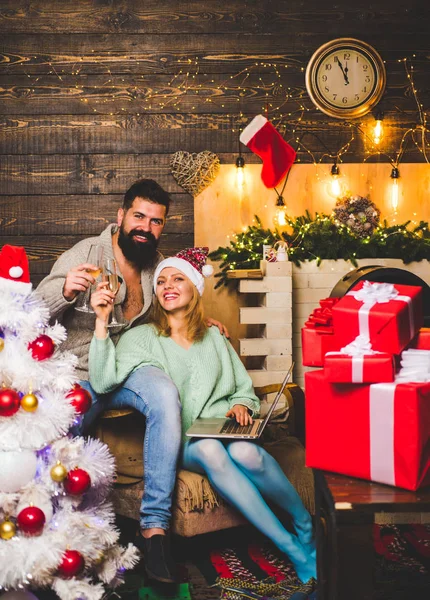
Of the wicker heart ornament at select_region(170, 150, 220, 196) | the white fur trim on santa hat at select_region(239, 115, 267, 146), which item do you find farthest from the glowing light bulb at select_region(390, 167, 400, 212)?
the wicker heart ornament at select_region(170, 150, 220, 196)

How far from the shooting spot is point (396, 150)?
396 cm

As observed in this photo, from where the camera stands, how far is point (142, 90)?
3.88 meters

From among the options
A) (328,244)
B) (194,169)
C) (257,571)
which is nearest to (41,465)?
(257,571)

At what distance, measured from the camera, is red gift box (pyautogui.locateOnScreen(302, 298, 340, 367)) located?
6.42 ft

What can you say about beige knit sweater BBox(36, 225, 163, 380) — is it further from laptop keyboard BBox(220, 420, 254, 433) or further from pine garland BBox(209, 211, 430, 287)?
pine garland BBox(209, 211, 430, 287)

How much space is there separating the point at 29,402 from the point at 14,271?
390mm

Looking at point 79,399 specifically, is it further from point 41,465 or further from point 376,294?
point 376,294

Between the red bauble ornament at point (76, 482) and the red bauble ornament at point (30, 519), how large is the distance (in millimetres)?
117

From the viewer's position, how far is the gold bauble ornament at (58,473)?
2.08 m

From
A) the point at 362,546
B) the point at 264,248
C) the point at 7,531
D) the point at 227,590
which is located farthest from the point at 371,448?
the point at 264,248

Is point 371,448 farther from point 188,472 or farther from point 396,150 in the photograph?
point 396,150

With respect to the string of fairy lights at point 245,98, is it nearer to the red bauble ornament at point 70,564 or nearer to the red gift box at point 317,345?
the red gift box at point 317,345

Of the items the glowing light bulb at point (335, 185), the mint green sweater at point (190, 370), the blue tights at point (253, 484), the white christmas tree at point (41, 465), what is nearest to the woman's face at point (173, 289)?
the mint green sweater at point (190, 370)

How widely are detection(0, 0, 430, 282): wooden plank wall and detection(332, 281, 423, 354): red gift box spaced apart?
211 cm
